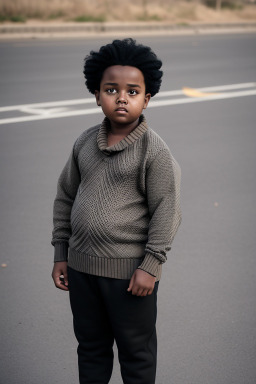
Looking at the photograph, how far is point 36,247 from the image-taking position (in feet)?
15.3

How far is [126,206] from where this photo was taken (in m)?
2.29

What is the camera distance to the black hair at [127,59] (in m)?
2.26

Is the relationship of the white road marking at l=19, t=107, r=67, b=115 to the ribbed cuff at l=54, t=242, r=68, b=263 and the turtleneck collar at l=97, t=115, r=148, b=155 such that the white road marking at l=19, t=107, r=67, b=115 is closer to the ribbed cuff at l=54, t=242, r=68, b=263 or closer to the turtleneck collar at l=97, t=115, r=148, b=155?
the ribbed cuff at l=54, t=242, r=68, b=263

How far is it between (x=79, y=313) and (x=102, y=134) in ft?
2.38

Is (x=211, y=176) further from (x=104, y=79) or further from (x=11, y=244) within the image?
(x=104, y=79)

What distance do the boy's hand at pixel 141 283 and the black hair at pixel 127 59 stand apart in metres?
0.72

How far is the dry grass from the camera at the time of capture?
2106 cm

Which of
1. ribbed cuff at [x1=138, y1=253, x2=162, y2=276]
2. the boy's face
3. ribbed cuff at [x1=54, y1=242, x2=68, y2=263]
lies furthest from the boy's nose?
ribbed cuff at [x1=54, y1=242, x2=68, y2=263]

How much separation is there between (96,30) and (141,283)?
17.5 m

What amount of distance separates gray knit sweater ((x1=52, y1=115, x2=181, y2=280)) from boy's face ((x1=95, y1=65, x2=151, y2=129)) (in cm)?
8

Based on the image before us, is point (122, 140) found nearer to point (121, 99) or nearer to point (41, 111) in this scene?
point (121, 99)

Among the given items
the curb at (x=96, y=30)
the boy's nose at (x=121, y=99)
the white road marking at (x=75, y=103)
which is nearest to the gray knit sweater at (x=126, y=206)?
the boy's nose at (x=121, y=99)

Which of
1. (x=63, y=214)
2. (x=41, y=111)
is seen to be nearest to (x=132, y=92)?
(x=63, y=214)

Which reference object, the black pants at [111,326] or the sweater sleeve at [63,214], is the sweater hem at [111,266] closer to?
the black pants at [111,326]
